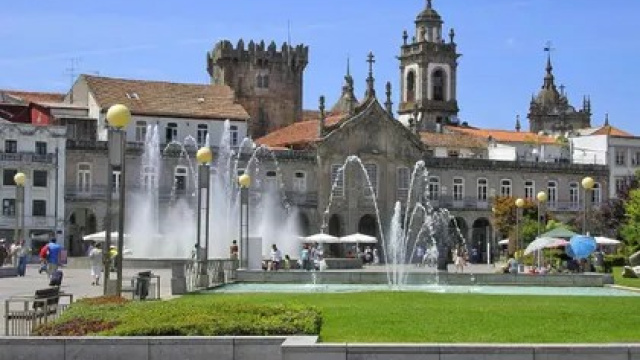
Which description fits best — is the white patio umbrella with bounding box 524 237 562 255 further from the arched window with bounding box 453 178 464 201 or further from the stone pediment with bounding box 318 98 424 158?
the arched window with bounding box 453 178 464 201

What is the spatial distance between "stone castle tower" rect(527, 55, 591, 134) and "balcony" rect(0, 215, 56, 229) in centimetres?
6744

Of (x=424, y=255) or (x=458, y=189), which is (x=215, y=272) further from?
(x=458, y=189)

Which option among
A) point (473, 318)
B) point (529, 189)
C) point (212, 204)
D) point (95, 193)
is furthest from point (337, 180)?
point (473, 318)

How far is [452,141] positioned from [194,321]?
77.2 meters

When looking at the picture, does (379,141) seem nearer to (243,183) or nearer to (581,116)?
(243,183)

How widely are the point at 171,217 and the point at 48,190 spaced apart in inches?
326

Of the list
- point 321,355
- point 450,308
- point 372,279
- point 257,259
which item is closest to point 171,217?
point 257,259

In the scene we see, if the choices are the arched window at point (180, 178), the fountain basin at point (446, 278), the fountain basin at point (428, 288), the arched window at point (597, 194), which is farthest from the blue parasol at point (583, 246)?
the arched window at point (597, 194)

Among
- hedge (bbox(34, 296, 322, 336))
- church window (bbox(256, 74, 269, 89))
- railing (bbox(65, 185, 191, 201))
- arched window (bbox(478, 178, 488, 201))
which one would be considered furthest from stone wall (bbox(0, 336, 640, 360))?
church window (bbox(256, 74, 269, 89))

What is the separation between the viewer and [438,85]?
4210 inches

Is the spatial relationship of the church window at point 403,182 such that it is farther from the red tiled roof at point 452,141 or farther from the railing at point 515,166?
the red tiled roof at point 452,141

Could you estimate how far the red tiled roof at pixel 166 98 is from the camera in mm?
75438

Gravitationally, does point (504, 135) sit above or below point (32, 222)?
above

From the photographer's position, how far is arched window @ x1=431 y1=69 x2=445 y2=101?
349 feet
